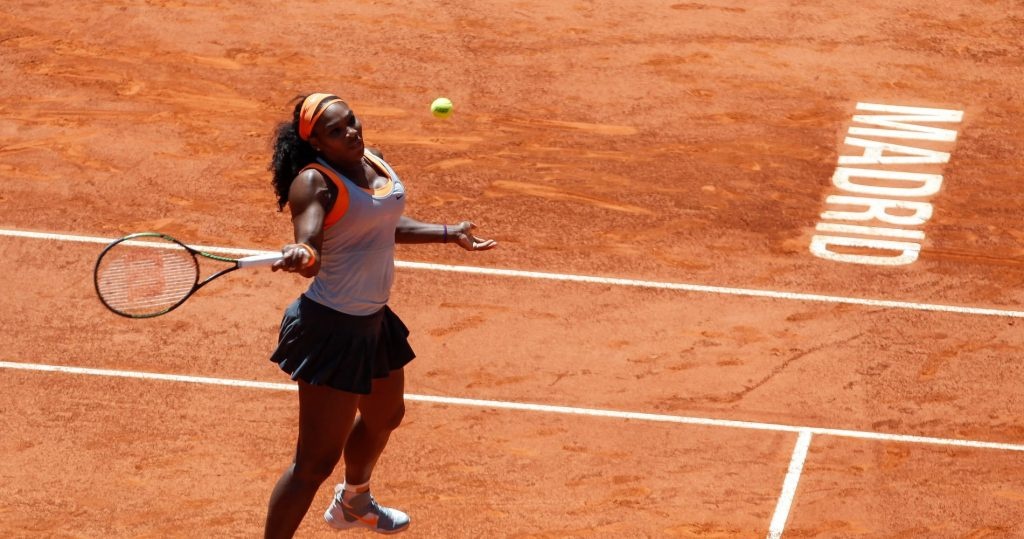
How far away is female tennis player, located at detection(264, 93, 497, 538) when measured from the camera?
6723 mm

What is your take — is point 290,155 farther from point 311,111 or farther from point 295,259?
point 295,259

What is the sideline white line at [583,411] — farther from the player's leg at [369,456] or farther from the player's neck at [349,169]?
the player's neck at [349,169]

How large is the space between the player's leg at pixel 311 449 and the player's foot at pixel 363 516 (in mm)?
739

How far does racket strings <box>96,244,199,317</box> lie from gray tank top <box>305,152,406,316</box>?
0.61 meters

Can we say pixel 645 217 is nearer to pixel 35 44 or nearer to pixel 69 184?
pixel 69 184

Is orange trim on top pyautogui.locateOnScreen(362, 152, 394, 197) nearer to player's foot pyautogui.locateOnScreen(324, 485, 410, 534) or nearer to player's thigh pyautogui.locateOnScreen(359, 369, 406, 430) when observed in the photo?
player's thigh pyautogui.locateOnScreen(359, 369, 406, 430)

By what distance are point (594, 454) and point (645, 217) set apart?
11.5 feet

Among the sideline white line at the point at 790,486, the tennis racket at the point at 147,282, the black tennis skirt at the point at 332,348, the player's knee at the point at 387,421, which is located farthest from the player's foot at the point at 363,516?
the sideline white line at the point at 790,486

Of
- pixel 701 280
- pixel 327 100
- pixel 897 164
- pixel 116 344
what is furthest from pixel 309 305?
pixel 897 164

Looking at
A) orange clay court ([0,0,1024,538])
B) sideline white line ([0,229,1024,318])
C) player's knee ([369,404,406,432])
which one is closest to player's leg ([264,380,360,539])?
player's knee ([369,404,406,432])

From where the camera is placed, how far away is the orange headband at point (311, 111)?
6.71 metres

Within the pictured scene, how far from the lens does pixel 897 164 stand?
13414 millimetres

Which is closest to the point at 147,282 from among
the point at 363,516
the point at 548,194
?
the point at 363,516

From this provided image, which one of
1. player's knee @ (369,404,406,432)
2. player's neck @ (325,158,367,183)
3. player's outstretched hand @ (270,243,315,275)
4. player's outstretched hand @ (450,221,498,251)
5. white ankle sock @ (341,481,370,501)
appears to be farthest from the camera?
white ankle sock @ (341,481,370,501)
